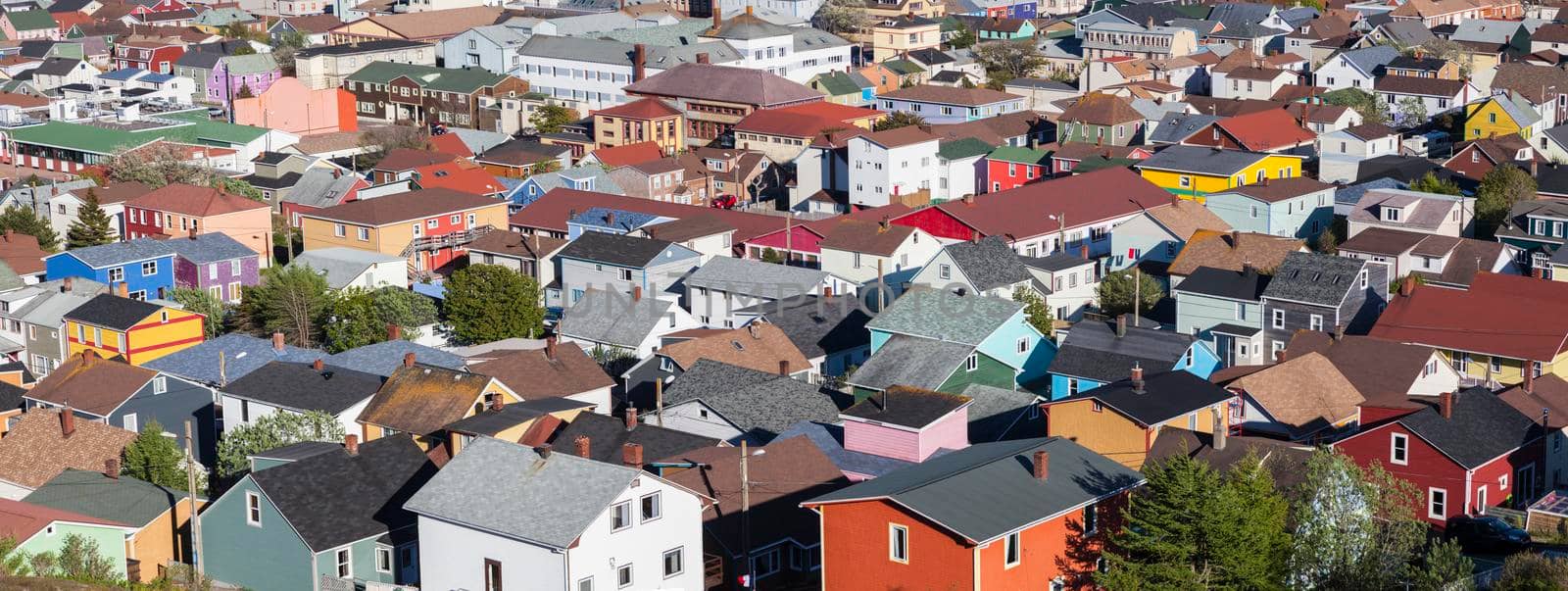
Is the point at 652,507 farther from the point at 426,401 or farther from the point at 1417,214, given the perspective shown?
the point at 1417,214

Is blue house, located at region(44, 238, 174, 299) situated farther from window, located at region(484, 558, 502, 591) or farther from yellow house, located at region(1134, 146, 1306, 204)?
yellow house, located at region(1134, 146, 1306, 204)

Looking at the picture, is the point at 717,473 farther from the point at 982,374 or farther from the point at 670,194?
the point at 670,194

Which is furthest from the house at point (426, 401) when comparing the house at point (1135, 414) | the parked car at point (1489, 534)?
the parked car at point (1489, 534)

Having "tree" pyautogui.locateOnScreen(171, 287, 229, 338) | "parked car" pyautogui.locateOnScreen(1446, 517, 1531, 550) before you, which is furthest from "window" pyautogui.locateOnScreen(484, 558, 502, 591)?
"tree" pyautogui.locateOnScreen(171, 287, 229, 338)

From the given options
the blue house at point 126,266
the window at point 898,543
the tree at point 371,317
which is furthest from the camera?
the blue house at point 126,266

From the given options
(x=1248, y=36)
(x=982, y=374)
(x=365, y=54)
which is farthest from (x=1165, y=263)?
(x=365, y=54)

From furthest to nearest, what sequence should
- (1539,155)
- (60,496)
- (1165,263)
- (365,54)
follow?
(365,54) < (1539,155) < (1165,263) < (60,496)

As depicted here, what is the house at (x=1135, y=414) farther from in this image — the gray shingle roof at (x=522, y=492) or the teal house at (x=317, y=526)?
the teal house at (x=317, y=526)
